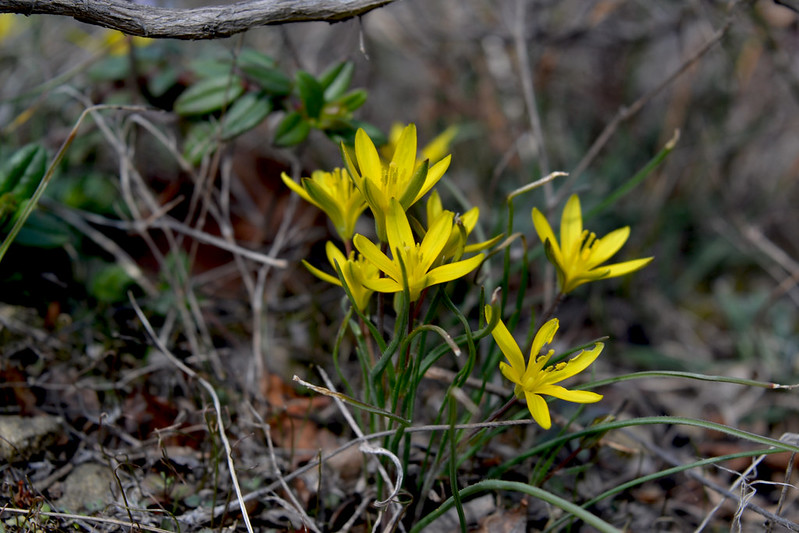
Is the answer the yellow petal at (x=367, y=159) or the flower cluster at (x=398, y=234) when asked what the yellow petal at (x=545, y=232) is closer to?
the flower cluster at (x=398, y=234)

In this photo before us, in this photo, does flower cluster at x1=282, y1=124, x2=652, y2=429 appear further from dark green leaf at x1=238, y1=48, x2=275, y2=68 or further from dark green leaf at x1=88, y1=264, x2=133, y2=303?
dark green leaf at x1=88, y1=264, x2=133, y2=303

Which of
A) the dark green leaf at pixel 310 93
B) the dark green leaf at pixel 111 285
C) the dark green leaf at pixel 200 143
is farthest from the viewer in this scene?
the dark green leaf at pixel 111 285

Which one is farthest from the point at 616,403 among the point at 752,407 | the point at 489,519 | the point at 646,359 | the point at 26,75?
the point at 26,75

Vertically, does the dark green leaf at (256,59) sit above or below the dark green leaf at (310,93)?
above

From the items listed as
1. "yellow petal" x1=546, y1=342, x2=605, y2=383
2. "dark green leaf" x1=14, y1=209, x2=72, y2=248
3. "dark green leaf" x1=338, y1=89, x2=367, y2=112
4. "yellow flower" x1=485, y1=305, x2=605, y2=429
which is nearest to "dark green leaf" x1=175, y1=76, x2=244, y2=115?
"dark green leaf" x1=338, y1=89, x2=367, y2=112

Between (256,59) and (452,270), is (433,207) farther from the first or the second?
(256,59)

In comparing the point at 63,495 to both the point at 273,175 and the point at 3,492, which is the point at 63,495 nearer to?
the point at 3,492

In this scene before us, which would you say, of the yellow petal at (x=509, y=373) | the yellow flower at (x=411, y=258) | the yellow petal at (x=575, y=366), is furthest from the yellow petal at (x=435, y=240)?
the yellow petal at (x=575, y=366)
